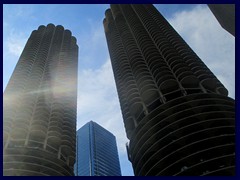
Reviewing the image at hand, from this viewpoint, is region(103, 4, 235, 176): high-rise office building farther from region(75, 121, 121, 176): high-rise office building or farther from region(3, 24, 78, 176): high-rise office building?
region(75, 121, 121, 176): high-rise office building

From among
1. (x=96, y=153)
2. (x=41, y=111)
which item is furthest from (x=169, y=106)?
(x=96, y=153)

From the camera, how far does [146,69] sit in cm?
7806

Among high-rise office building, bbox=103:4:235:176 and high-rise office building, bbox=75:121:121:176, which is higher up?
high-rise office building, bbox=75:121:121:176

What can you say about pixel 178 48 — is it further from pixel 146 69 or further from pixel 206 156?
pixel 206 156

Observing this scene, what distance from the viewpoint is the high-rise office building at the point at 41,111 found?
62.1m

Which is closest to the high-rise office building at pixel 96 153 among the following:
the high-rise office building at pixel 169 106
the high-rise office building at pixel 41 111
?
the high-rise office building at pixel 41 111

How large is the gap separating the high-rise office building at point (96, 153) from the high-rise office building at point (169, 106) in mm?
62470

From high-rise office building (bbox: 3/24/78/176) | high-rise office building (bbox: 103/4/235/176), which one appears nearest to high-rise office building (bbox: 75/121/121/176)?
high-rise office building (bbox: 3/24/78/176)

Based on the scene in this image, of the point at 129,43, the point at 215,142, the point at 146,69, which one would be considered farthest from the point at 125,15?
the point at 215,142

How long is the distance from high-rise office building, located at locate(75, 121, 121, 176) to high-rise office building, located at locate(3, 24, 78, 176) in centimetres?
5345

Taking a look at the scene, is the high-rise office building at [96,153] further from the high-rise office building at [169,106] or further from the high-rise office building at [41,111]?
→ the high-rise office building at [169,106]

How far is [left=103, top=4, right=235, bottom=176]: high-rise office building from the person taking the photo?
53906 mm

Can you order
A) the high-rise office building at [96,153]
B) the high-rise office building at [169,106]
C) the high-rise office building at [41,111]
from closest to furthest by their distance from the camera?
1. the high-rise office building at [169,106]
2. the high-rise office building at [41,111]
3. the high-rise office building at [96,153]

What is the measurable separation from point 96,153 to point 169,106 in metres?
91.9
